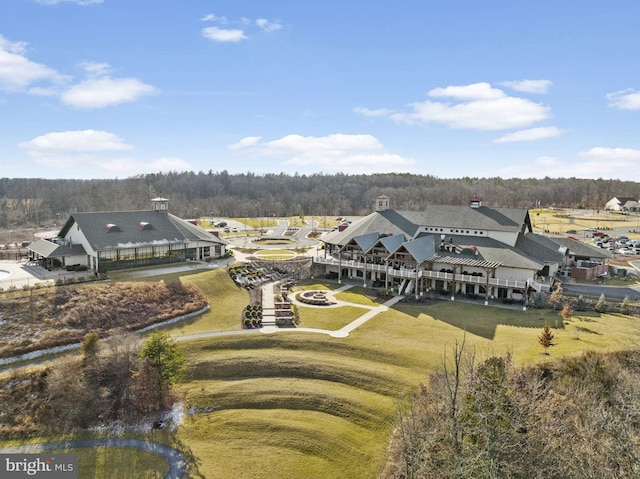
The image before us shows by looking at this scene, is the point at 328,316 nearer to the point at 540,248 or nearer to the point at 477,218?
the point at 477,218

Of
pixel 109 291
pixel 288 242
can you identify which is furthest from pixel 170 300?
pixel 288 242

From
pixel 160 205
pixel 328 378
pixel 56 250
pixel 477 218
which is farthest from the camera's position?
pixel 160 205

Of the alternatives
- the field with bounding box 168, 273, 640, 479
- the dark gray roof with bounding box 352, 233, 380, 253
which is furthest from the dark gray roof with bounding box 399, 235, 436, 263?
the field with bounding box 168, 273, 640, 479

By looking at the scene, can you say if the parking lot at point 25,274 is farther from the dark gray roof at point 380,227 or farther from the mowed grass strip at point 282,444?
the dark gray roof at point 380,227

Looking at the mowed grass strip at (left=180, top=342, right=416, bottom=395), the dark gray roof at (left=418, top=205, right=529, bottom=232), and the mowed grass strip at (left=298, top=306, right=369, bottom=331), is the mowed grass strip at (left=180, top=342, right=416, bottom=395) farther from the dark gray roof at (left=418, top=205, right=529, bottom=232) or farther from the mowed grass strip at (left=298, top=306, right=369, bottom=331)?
the dark gray roof at (left=418, top=205, right=529, bottom=232)

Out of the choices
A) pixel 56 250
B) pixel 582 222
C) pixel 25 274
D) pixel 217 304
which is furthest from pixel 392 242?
pixel 582 222

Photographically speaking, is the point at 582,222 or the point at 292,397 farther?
the point at 582,222
